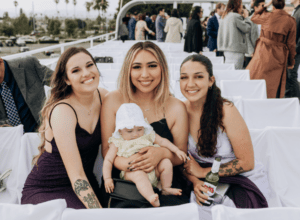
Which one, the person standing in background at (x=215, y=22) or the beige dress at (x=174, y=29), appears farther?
the beige dress at (x=174, y=29)

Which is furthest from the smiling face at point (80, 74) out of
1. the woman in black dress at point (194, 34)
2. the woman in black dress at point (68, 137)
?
the woman in black dress at point (194, 34)

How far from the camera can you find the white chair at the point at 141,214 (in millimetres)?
997

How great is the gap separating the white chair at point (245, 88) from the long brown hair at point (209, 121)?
5.50 feet

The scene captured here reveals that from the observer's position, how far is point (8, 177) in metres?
2.12

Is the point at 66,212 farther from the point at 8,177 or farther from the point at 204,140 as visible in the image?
the point at 8,177

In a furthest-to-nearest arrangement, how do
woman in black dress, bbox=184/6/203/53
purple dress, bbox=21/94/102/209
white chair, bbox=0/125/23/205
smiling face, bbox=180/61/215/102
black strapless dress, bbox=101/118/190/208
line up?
woman in black dress, bbox=184/6/203/53 → white chair, bbox=0/125/23/205 → smiling face, bbox=180/61/215/102 → purple dress, bbox=21/94/102/209 → black strapless dress, bbox=101/118/190/208

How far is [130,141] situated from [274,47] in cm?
356

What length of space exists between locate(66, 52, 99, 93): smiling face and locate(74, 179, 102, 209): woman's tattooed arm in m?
0.64

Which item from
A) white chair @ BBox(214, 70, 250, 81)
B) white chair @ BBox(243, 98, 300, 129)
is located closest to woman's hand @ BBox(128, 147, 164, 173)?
white chair @ BBox(243, 98, 300, 129)

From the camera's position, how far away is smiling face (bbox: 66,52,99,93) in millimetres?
1720

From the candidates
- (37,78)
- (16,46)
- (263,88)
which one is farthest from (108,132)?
(16,46)

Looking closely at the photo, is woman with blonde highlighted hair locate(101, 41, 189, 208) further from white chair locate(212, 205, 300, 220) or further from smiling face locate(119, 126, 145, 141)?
white chair locate(212, 205, 300, 220)

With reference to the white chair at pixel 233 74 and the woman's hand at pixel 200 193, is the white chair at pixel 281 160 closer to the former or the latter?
the woman's hand at pixel 200 193

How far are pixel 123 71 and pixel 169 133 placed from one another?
59cm
